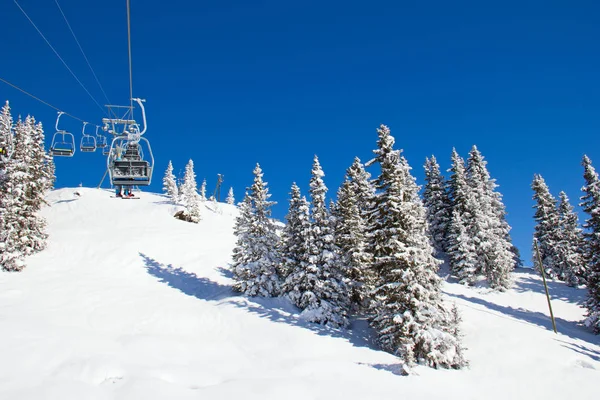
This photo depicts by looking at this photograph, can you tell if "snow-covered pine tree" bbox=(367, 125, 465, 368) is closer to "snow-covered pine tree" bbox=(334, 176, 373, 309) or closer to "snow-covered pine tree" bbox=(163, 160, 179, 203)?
"snow-covered pine tree" bbox=(334, 176, 373, 309)

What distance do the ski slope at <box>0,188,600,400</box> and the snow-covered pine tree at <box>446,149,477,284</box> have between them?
7.69ft

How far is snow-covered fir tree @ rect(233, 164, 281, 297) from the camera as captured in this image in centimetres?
3069

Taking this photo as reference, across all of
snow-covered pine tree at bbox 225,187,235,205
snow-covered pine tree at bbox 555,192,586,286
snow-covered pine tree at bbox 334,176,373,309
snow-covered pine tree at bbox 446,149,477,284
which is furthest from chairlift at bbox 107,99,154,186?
snow-covered pine tree at bbox 225,187,235,205

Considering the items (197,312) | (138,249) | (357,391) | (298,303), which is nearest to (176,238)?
(138,249)

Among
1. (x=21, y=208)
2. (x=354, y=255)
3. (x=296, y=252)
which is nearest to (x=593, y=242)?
(x=354, y=255)

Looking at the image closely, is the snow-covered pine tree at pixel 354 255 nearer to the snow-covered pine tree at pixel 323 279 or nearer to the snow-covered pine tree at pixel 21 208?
the snow-covered pine tree at pixel 323 279

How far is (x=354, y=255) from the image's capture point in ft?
97.8

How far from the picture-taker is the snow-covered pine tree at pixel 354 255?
97.0ft

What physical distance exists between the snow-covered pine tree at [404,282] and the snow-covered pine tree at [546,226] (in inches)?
1289

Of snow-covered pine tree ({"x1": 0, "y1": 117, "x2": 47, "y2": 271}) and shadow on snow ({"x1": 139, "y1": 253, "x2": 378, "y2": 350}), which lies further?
snow-covered pine tree ({"x1": 0, "y1": 117, "x2": 47, "y2": 271})

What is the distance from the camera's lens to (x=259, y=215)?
109ft

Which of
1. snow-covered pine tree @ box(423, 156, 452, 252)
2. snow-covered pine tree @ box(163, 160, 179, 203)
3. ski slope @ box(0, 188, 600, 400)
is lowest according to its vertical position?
ski slope @ box(0, 188, 600, 400)

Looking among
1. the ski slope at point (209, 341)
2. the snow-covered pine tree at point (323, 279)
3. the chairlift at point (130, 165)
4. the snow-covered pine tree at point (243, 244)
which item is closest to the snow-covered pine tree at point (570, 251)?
the ski slope at point (209, 341)

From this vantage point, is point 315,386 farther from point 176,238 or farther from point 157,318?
point 176,238
